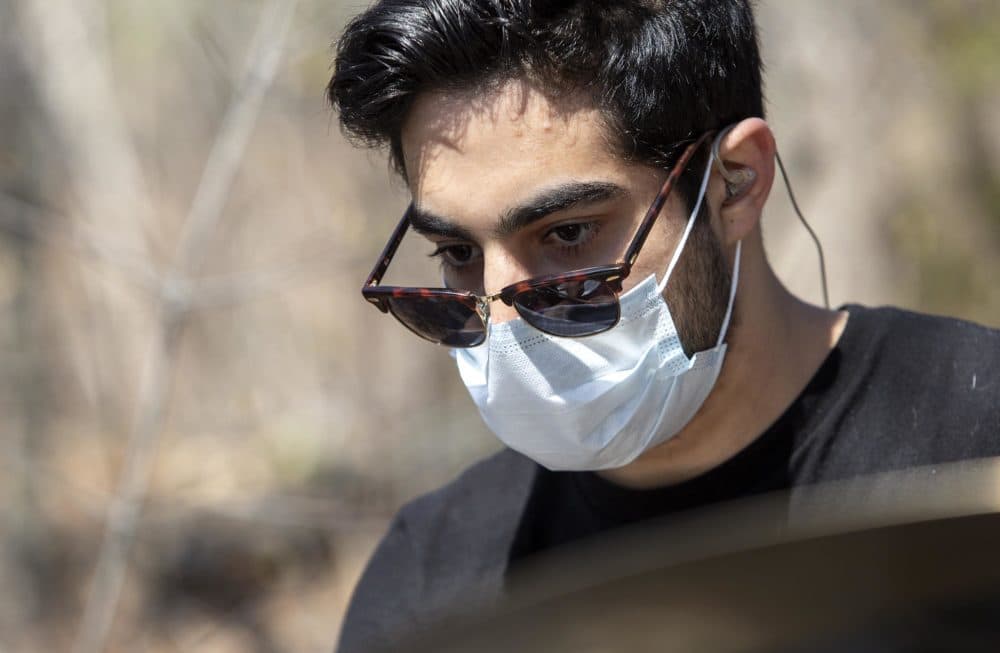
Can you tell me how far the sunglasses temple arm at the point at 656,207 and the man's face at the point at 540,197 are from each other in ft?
0.07

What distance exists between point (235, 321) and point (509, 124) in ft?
9.85

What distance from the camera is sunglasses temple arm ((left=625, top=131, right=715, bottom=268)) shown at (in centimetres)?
187

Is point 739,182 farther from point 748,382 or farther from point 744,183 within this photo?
point 748,382

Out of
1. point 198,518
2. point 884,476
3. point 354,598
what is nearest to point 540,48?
point 884,476

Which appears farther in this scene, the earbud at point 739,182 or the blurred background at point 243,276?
A: the blurred background at point 243,276

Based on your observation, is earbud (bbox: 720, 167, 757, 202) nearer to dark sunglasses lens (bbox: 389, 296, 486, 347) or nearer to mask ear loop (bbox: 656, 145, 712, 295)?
mask ear loop (bbox: 656, 145, 712, 295)

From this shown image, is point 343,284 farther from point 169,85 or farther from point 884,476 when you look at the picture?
point 884,476

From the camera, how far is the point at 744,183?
2020 mm

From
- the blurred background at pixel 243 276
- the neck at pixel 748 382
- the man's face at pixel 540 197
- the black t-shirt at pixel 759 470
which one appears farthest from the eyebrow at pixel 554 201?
the blurred background at pixel 243 276

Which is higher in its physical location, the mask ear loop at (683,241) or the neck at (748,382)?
the mask ear loop at (683,241)

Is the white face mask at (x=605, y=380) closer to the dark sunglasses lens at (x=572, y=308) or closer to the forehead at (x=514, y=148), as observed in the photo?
the dark sunglasses lens at (x=572, y=308)

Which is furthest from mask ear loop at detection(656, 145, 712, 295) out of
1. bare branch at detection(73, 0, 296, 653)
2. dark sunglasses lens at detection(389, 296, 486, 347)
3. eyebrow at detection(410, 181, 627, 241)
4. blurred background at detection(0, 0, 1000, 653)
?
bare branch at detection(73, 0, 296, 653)

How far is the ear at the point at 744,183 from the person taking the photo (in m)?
1.99

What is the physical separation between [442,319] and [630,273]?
35 cm
